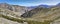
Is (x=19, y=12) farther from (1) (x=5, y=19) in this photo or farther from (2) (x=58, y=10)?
(2) (x=58, y=10)

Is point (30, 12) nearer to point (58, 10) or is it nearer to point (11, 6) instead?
point (11, 6)

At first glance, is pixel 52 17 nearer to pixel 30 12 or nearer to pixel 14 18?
pixel 30 12

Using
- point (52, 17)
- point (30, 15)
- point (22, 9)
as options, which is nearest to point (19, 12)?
point (22, 9)

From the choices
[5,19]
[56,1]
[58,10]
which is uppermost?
[56,1]

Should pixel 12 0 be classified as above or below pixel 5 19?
above

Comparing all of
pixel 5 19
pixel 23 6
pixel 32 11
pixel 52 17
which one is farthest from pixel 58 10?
pixel 5 19

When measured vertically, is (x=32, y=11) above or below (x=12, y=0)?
below

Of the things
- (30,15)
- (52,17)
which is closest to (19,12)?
(30,15)
